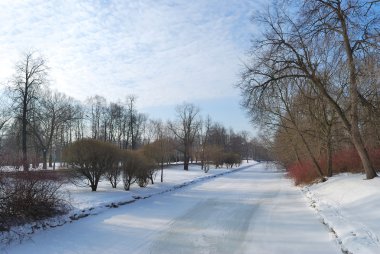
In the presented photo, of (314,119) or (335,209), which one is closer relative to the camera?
(335,209)

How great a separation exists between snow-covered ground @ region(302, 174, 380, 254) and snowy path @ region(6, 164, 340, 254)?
1.36 feet

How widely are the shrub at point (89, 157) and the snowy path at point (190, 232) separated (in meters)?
5.67

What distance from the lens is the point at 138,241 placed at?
998 cm

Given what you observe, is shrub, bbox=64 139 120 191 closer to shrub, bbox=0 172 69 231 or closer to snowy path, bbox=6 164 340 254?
snowy path, bbox=6 164 340 254

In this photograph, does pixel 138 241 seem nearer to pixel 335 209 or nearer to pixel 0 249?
pixel 0 249

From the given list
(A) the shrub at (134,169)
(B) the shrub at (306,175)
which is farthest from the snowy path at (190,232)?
(B) the shrub at (306,175)

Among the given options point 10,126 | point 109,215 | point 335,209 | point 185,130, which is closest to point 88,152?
point 109,215

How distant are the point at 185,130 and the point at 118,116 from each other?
1973cm

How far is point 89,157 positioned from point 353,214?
47.3ft

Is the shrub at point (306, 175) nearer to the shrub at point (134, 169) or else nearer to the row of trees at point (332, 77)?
the row of trees at point (332, 77)

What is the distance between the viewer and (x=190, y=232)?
436 inches

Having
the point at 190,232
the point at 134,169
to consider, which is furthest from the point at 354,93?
the point at 134,169

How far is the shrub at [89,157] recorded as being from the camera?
69.2ft

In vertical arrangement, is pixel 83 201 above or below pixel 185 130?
below
